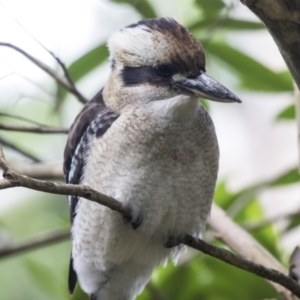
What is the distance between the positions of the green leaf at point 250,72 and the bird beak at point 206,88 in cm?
51

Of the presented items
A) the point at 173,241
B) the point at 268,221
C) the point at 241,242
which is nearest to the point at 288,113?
the point at 268,221

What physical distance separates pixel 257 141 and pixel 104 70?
263 cm

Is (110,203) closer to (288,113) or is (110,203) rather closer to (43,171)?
(43,171)

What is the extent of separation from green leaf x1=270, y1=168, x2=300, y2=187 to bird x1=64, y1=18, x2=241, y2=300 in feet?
1.62

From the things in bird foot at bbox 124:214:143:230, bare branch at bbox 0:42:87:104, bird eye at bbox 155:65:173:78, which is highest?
bird eye at bbox 155:65:173:78

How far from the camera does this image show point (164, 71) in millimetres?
1779

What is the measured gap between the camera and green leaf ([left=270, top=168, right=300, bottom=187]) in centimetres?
232

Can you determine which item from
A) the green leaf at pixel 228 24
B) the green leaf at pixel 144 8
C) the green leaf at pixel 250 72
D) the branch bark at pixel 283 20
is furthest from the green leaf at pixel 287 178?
the branch bark at pixel 283 20

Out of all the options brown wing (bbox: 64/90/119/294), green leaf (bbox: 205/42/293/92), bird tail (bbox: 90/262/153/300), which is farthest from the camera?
green leaf (bbox: 205/42/293/92)

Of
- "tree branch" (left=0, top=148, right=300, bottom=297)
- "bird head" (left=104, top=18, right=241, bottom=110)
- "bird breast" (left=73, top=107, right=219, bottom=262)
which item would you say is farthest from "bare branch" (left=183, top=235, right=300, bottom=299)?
"bird head" (left=104, top=18, right=241, bottom=110)

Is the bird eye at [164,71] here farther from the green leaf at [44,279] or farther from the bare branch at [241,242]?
the green leaf at [44,279]

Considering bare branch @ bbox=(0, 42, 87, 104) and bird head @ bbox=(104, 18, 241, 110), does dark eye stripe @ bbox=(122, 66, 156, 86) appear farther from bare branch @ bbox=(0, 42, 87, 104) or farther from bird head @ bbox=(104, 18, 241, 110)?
bare branch @ bbox=(0, 42, 87, 104)

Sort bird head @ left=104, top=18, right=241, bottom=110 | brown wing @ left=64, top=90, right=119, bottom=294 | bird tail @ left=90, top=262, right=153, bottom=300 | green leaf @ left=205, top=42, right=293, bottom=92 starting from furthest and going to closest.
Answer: green leaf @ left=205, top=42, right=293, bottom=92 < bird tail @ left=90, top=262, right=153, bottom=300 < brown wing @ left=64, top=90, right=119, bottom=294 < bird head @ left=104, top=18, right=241, bottom=110

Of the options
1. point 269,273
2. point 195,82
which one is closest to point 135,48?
point 195,82
